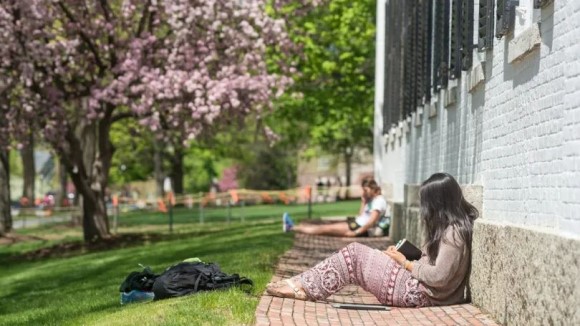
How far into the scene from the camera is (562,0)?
6.95m

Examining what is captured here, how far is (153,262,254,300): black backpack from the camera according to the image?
941 cm

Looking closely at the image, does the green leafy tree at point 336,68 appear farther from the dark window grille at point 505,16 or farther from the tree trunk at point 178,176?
the dark window grille at point 505,16

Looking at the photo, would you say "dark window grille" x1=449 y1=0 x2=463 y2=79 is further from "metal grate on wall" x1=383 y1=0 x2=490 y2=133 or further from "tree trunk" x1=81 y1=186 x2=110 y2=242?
"tree trunk" x1=81 y1=186 x2=110 y2=242

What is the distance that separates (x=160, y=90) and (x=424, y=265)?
1424 centimetres

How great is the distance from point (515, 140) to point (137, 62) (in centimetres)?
1489

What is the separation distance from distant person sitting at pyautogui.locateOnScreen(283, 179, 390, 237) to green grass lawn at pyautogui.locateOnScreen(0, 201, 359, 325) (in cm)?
86

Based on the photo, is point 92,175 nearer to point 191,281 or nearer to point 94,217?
point 94,217

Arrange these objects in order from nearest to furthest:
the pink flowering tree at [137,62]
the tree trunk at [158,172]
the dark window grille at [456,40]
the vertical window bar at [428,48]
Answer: the dark window grille at [456,40] < the vertical window bar at [428,48] < the pink flowering tree at [137,62] < the tree trunk at [158,172]

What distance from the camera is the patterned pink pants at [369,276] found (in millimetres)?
8906

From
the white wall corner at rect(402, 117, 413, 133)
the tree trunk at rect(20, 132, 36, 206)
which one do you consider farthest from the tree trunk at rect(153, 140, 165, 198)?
the white wall corner at rect(402, 117, 413, 133)

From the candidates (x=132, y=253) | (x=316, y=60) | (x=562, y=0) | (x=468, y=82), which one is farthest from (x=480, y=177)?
(x=316, y=60)

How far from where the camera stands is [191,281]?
9461mm

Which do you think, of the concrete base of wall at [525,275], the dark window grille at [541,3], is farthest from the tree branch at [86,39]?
the dark window grille at [541,3]

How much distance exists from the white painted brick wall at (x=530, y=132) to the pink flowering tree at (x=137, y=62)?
35.7 feet
